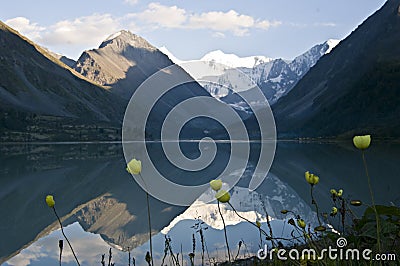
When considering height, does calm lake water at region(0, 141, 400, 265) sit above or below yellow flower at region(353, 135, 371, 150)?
below

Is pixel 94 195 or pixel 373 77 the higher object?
pixel 373 77

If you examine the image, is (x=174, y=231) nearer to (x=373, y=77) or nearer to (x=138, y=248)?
(x=138, y=248)

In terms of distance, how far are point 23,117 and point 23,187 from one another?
15234 cm

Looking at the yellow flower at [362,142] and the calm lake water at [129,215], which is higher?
the yellow flower at [362,142]

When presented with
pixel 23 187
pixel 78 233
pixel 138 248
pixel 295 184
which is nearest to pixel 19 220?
pixel 78 233

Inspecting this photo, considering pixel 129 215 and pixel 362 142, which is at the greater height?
pixel 362 142

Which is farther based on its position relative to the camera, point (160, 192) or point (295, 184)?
point (295, 184)

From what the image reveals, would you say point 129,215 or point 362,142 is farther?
point 129,215

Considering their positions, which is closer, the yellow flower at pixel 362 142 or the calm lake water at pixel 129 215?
the yellow flower at pixel 362 142

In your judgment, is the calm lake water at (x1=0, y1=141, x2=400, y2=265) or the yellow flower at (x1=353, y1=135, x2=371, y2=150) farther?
the calm lake water at (x1=0, y1=141, x2=400, y2=265)

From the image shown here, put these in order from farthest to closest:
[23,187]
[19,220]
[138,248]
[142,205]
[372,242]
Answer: [23,187], [142,205], [19,220], [138,248], [372,242]

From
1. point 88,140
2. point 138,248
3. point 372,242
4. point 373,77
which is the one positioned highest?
point 373,77

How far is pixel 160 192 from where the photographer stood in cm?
2991

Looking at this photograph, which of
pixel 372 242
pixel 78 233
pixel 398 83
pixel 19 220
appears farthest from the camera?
pixel 398 83
